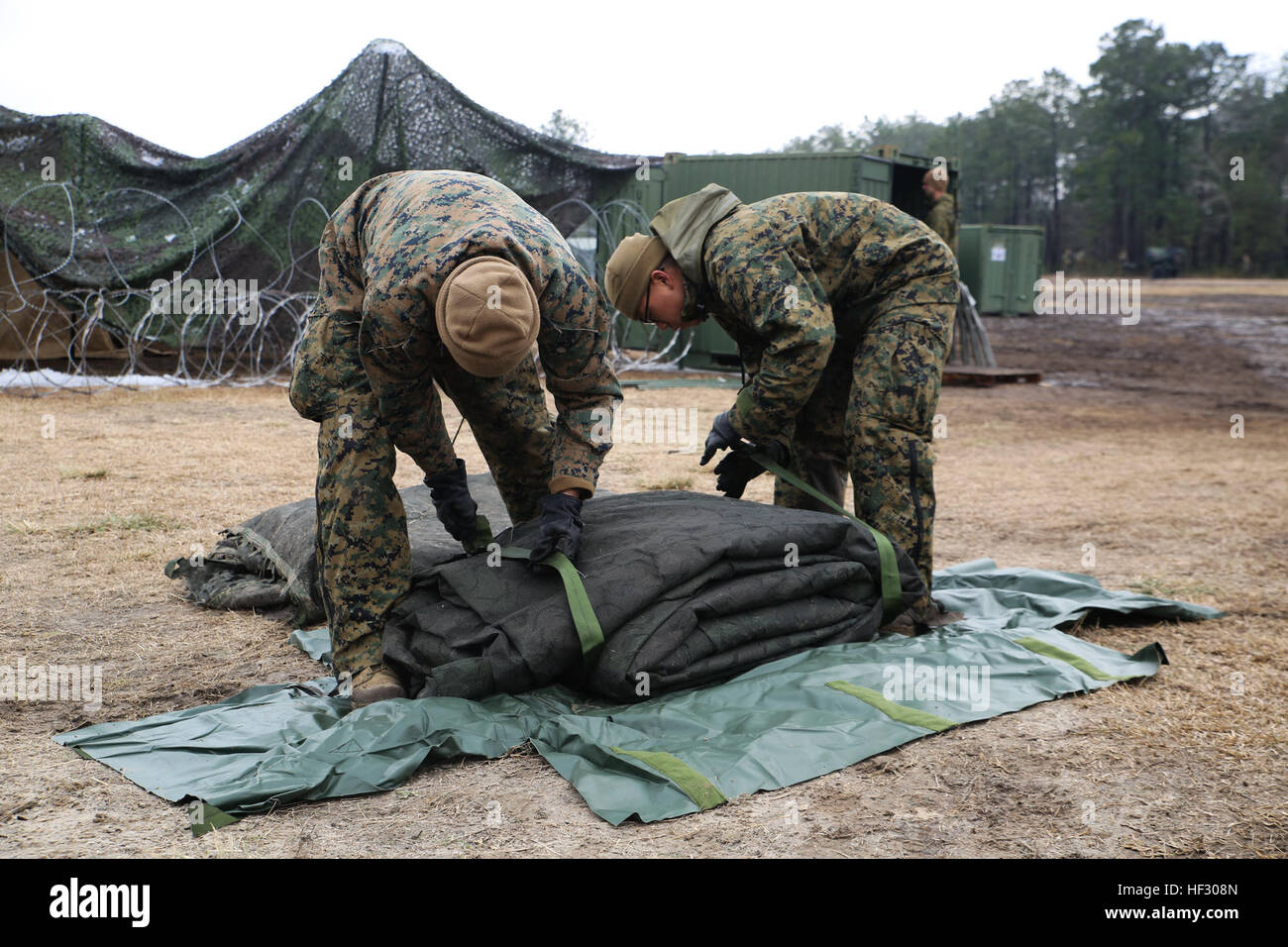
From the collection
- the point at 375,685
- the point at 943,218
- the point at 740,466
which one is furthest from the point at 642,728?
the point at 943,218

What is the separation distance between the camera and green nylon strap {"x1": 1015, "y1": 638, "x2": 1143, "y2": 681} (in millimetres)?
3289

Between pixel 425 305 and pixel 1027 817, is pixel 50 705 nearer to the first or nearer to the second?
pixel 425 305

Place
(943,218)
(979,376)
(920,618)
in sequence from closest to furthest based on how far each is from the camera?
(920,618)
(943,218)
(979,376)

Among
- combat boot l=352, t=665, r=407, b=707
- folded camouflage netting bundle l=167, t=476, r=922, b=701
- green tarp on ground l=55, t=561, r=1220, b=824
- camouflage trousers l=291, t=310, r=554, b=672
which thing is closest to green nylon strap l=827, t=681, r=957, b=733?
green tarp on ground l=55, t=561, r=1220, b=824

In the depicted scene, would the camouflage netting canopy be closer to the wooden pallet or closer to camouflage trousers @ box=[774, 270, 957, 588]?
the wooden pallet

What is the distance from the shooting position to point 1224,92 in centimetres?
5297

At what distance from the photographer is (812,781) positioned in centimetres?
262

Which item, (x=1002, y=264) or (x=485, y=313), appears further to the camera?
(x=1002, y=264)

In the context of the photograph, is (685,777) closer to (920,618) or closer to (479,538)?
(479,538)

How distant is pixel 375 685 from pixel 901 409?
205 cm

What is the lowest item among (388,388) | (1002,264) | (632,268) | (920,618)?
(920,618)

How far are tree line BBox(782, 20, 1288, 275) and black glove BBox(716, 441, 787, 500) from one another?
47.8 metres

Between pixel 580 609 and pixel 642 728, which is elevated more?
pixel 580 609

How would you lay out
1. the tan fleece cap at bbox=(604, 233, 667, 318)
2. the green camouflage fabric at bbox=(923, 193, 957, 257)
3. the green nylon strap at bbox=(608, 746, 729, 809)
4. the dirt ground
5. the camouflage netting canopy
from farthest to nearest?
the green camouflage fabric at bbox=(923, 193, 957, 257)
the camouflage netting canopy
the tan fleece cap at bbox=(604, 233, 667, 318)
the green nylon strap at bbox=(608, 746, 729, 809)
the dirt ground
